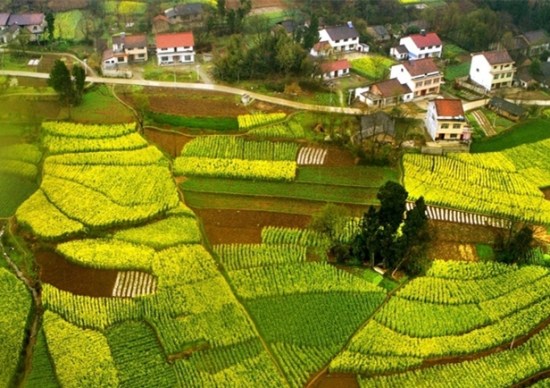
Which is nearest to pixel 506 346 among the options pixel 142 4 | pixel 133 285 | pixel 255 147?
pixel 133 285

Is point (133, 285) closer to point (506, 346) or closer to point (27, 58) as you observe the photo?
point (506, 346)

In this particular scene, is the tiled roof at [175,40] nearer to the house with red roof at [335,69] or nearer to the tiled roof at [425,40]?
the house with red roof at [335,69]

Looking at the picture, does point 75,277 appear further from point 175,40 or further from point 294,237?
point 175,40

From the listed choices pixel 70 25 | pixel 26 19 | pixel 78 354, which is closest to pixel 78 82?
pixel 26 19

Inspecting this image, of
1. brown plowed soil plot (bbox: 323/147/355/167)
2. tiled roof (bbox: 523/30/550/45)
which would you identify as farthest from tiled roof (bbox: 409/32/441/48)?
brown plowed soil plot (bbox: 323/147/355/167)

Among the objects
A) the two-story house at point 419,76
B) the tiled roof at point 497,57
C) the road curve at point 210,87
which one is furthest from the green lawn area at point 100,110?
the tiled roof at point 497,57
